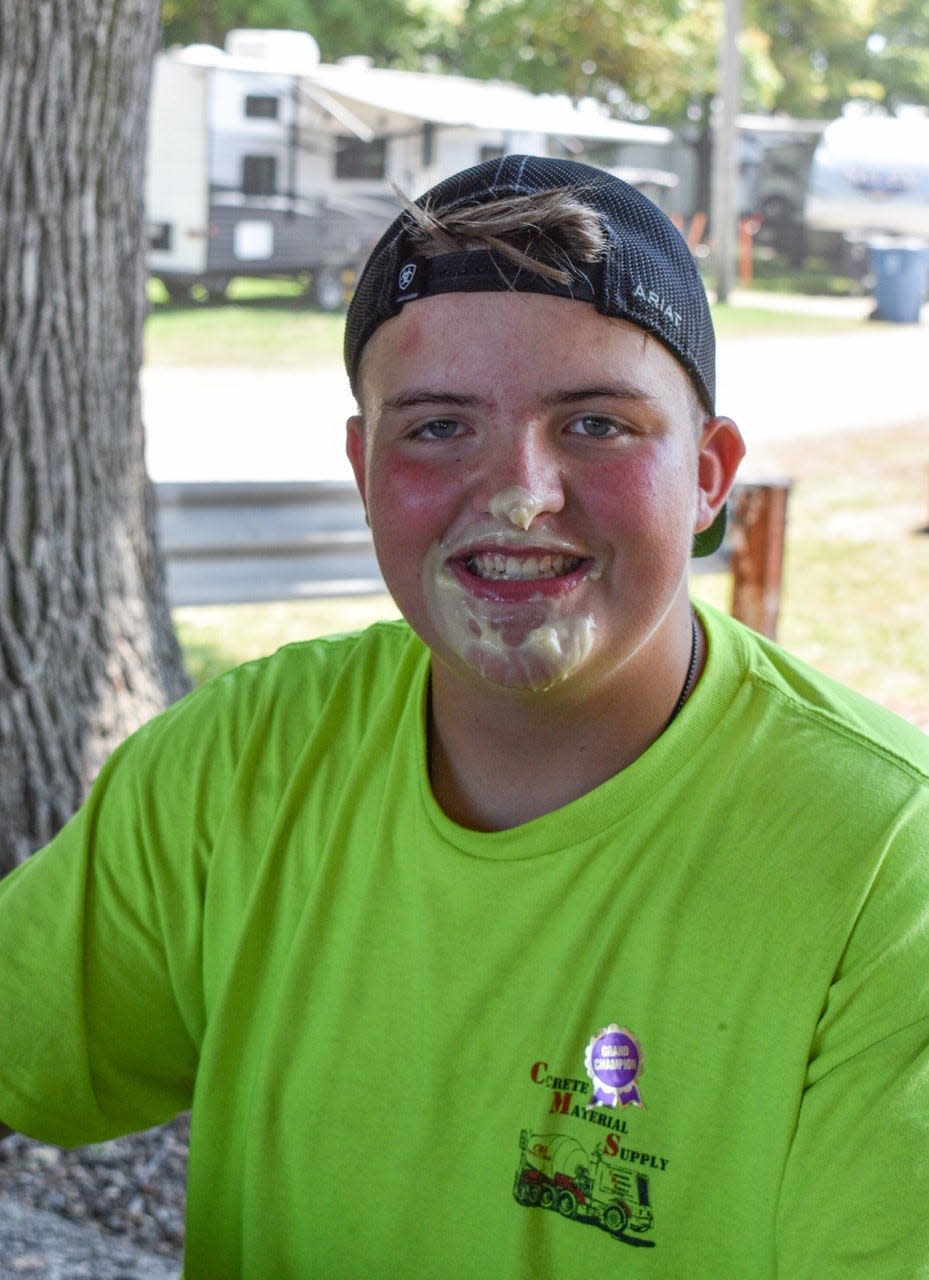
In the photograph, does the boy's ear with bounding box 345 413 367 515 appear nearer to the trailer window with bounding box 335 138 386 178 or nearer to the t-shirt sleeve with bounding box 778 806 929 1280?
the t-shirt sleeve with bounding box 778 806 929 1280

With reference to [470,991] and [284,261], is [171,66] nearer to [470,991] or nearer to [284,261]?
[284,261]

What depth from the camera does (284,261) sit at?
19203 mm

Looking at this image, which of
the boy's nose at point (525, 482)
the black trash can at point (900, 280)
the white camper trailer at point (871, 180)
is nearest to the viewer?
the boy's nose at point (525, 482)

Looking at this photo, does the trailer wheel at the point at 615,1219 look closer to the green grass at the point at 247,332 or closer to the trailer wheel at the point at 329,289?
the green grass at the point at 247,332

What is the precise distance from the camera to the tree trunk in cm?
348

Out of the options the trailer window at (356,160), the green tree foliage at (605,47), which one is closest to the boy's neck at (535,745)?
the trailer window at (356,160)

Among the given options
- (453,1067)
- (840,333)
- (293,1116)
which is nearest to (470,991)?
(453,1067)

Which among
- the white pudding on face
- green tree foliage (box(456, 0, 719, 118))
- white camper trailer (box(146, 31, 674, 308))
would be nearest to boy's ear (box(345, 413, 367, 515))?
the white pudding on face

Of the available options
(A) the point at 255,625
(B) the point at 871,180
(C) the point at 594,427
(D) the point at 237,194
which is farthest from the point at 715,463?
(B) the point at 871,180

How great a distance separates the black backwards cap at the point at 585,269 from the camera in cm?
171

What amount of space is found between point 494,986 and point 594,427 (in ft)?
1.95

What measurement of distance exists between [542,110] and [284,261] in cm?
524

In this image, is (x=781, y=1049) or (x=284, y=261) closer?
(x=781, y=1049)

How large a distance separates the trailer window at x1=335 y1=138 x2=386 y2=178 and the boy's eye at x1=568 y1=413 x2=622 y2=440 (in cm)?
1906
